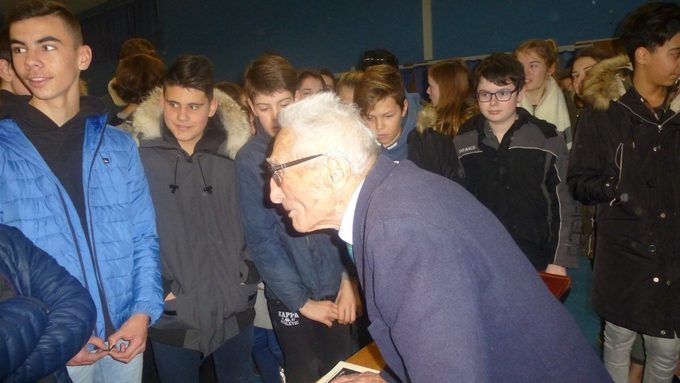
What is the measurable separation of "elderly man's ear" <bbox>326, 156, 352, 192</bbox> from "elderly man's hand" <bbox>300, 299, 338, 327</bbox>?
39.1 inches

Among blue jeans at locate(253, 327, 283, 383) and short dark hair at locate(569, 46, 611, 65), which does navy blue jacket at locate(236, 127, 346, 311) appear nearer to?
blue jeans at locate(253, 327, 283, 383)

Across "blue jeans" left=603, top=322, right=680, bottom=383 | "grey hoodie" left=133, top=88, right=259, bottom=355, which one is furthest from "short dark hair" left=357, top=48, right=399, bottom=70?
"blue jeans" left=603, top=322, right=680, bottom=383

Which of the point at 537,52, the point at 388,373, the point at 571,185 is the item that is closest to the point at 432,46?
the point at 537,52

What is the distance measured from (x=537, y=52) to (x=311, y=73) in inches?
74.7

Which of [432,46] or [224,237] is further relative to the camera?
[432,46]

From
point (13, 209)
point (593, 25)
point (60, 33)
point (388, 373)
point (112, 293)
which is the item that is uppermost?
point (593, 25)

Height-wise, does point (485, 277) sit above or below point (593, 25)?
below

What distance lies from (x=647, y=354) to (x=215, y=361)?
205 cm

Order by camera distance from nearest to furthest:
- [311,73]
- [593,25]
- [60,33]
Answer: [60,33] < [311,73] < [593,25]

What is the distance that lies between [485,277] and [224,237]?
4.40ft

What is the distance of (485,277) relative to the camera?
1.03m

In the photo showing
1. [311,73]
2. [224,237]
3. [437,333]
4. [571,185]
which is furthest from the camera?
[311,73]

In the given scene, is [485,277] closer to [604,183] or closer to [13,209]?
[604,183]

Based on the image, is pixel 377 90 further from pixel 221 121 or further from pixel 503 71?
pixel 221 121
